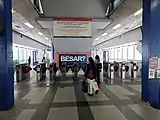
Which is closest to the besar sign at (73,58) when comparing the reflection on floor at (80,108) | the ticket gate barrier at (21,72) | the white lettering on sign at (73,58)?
the white lettering on sign at (73,58)

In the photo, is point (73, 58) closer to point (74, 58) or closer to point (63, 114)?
point (74, 58)

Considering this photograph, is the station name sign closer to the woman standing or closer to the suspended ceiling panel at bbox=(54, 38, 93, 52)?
the suspended ceiling panel at bbox=(54, 38, 93, 52)

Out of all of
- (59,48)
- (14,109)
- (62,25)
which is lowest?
(14,109)

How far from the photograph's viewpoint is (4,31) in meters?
5.27

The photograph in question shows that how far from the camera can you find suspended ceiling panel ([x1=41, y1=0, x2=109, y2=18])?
10047mm

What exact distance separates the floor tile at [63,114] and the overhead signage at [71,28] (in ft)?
17.6

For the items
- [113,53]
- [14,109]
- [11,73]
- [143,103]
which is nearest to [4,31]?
[11,73]

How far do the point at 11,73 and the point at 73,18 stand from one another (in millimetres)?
5579

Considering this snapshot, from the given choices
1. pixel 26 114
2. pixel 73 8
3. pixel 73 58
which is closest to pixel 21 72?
pixel 73 58

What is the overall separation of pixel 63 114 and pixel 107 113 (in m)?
1.13

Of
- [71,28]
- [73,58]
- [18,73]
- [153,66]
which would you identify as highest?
[71,28]

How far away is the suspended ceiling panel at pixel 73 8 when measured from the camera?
1005 cm

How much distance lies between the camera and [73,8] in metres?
10.3

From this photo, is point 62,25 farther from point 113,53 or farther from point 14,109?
point 113,53
